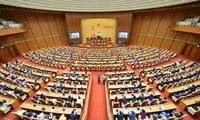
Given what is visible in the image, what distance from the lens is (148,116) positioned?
561cm

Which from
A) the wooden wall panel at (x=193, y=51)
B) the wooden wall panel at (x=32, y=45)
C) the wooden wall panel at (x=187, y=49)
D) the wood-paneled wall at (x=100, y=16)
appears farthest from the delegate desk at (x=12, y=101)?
the wooden wall panel at (x=187, y=49)

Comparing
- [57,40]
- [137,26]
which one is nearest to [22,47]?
[57,40]

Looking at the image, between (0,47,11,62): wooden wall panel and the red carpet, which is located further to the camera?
(0,47,11,62): wooden wall panel

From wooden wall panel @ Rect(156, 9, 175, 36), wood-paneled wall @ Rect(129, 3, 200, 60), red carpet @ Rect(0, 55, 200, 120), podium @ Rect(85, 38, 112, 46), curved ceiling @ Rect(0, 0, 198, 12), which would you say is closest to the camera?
red carpet @ Rect(0, 55, 200, 120)

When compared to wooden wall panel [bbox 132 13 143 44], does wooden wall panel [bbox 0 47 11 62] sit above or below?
below

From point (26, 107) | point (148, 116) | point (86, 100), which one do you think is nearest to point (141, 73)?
point (148, 116)

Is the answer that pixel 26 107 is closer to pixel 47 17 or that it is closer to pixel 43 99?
pixel 43 99

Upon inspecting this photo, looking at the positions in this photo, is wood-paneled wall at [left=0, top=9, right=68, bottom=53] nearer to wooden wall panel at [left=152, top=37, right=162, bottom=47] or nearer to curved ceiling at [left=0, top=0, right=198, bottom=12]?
curved ceiling at [left=0, top=0, right=198, bottom=12]

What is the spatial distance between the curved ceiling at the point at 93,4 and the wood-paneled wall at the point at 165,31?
2903 millimetres

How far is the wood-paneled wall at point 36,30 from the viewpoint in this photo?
16.4m

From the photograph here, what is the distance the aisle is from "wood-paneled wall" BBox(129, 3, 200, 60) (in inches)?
555

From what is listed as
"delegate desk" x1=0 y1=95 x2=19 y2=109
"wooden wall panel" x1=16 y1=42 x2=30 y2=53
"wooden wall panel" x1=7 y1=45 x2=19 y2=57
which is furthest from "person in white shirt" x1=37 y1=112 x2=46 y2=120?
"wooden wall panel" x1=16 y1=42 x2=30 y2=53

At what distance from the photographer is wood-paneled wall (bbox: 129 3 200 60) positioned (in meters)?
15.1

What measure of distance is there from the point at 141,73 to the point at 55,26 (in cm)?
1963
